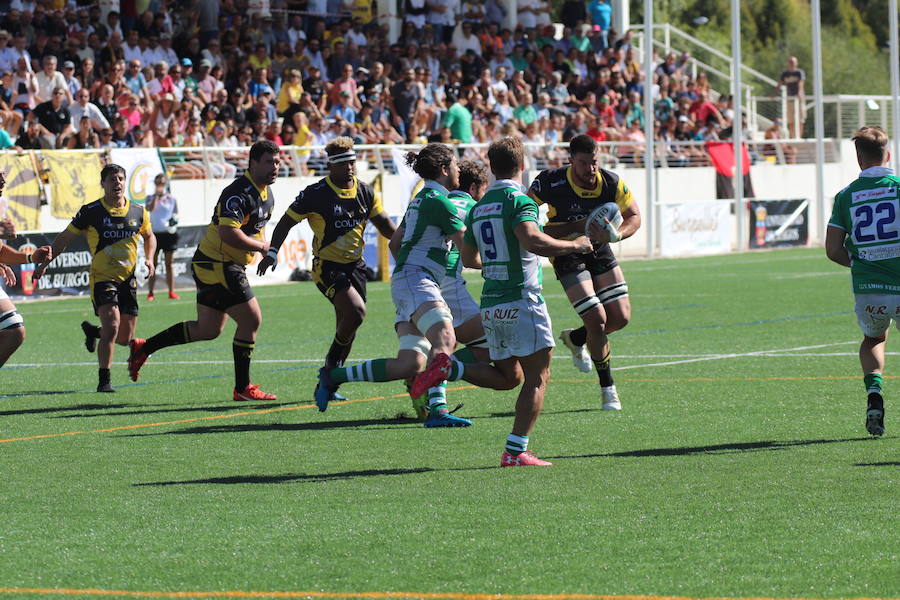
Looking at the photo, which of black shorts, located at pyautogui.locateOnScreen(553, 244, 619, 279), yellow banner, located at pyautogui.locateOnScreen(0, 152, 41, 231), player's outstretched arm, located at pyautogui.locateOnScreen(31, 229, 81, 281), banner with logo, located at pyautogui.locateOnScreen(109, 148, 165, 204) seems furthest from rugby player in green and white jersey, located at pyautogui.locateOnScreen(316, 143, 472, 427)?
banner with logo, located at pyautogui.locateOnScreen(109, 148, 165, 204)

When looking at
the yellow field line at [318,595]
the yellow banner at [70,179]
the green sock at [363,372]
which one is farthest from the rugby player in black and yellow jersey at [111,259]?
the yellow banner at [70,179]

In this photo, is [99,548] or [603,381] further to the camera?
[603,381]

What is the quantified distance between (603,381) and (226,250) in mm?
3252

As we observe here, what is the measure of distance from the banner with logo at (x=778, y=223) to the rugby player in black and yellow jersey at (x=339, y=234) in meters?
26.3

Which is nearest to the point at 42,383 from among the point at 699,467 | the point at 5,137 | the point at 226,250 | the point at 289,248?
the point at 226,250

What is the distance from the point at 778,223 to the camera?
3866cm

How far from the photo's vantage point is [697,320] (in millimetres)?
19156

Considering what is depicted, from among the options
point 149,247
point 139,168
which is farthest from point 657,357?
point 139,168

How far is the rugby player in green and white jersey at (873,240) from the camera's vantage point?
370 inches

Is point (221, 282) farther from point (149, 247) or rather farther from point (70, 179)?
point (70, 179)

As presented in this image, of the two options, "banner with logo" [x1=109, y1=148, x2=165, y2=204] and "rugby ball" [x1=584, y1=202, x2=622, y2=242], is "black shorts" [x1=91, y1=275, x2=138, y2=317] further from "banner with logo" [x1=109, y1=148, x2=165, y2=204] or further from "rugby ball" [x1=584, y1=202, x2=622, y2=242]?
"banner with logo" [x1=109, y1=148, x2=165, y2=204]

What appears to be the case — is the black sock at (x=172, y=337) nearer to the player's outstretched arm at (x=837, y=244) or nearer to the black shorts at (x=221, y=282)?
the black shorts at (x=221, y=282)

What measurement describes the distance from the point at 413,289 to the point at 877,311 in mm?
2940

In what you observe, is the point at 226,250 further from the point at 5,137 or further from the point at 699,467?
the point at 5,137
